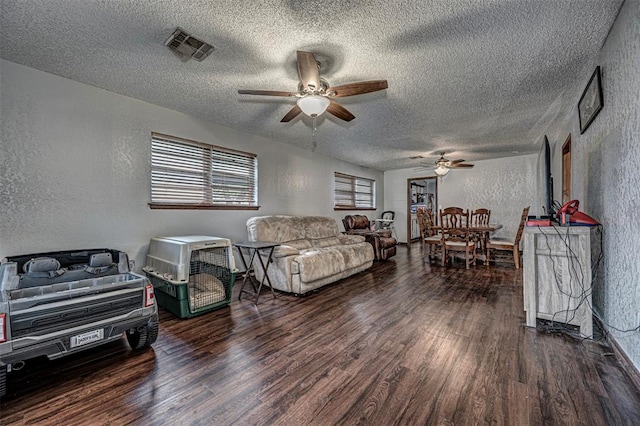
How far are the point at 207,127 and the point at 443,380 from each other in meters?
4.07

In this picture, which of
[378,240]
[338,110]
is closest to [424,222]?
[378,240]

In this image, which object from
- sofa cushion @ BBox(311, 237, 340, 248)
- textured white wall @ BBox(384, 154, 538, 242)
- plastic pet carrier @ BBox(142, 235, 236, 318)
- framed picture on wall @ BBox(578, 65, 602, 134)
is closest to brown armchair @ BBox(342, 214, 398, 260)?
sofa cushion @ BBox(311, 237, 340, 248)

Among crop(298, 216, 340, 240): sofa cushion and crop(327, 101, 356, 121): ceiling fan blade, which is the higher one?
crop(327, 101, 356, 121): ceiling fan blade

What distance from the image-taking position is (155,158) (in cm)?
341

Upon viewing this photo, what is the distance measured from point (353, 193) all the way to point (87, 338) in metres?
6.33

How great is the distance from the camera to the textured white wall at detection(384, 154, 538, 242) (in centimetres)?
648

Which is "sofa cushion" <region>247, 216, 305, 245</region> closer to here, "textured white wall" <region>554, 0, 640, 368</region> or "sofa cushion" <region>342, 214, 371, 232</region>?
"sofa cushion" <region>342, 214, 371, 232</region>

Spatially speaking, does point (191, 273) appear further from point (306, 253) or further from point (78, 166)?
point (78, 166)

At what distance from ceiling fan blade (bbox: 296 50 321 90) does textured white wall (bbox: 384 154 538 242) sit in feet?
21.1

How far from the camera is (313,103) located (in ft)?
7.76

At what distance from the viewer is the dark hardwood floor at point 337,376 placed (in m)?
1.40

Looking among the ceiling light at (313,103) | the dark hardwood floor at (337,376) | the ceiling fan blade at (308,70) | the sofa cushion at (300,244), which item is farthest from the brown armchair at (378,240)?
the ceiling fan blade at (308,70)

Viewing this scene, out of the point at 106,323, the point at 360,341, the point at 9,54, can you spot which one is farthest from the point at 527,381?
the point at 9,54

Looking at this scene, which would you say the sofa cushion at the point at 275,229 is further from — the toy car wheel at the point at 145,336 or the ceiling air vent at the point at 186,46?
the ceiling air vent at the point at 186,46
